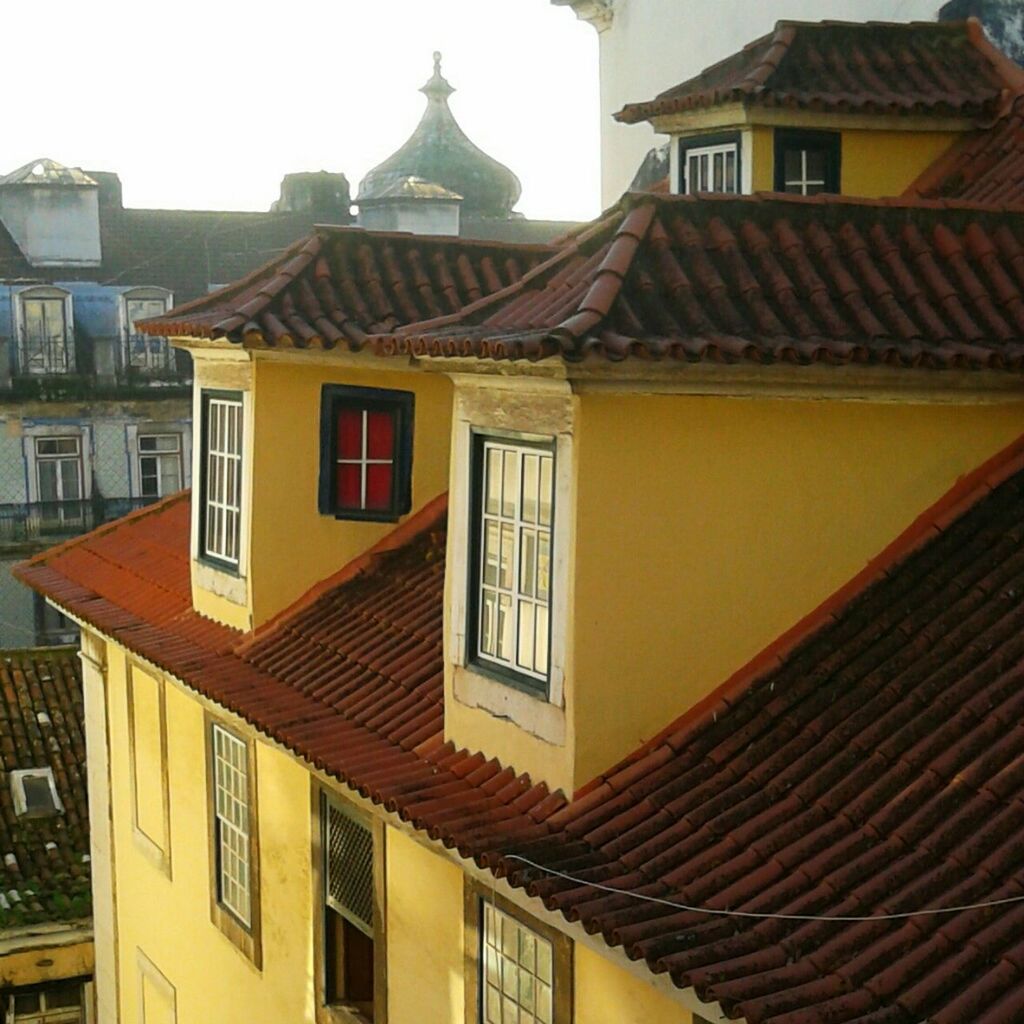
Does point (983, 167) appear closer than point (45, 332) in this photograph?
Yes

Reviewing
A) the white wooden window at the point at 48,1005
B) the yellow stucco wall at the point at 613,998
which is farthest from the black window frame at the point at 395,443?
the white wooden window at the point at 48,1005

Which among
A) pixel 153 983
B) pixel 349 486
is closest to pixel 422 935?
pixel 349 486

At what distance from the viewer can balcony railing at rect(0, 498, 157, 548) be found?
31.5m

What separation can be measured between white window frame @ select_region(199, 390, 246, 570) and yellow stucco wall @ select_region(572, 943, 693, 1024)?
453cm

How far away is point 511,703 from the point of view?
7246mm

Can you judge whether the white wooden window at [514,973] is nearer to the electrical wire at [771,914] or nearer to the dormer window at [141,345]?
the electrical wire at [771,914]


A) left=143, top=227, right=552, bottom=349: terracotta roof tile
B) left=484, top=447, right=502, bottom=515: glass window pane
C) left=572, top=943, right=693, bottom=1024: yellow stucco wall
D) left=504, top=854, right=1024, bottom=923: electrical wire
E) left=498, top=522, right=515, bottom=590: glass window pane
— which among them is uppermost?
left=143, top=227, right=552, bottom=349: terracotta roof tile

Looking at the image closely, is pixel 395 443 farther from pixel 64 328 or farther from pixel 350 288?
pixel 64 328

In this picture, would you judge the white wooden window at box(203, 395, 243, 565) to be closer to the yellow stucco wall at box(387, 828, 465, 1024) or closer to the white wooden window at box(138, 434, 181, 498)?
the yellow stucco wall at box(387, 828, 465, 1024)

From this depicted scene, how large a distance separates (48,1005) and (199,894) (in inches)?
241

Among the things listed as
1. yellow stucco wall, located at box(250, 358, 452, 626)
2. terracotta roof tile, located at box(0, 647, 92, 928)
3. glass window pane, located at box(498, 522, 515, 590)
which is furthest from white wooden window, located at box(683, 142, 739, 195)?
terracotta roof tile, located at box(0, 647, 92, 928)

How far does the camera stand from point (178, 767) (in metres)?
12.1

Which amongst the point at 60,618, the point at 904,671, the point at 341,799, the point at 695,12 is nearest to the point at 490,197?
the point at 60,618

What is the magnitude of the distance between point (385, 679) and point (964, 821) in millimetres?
3959
